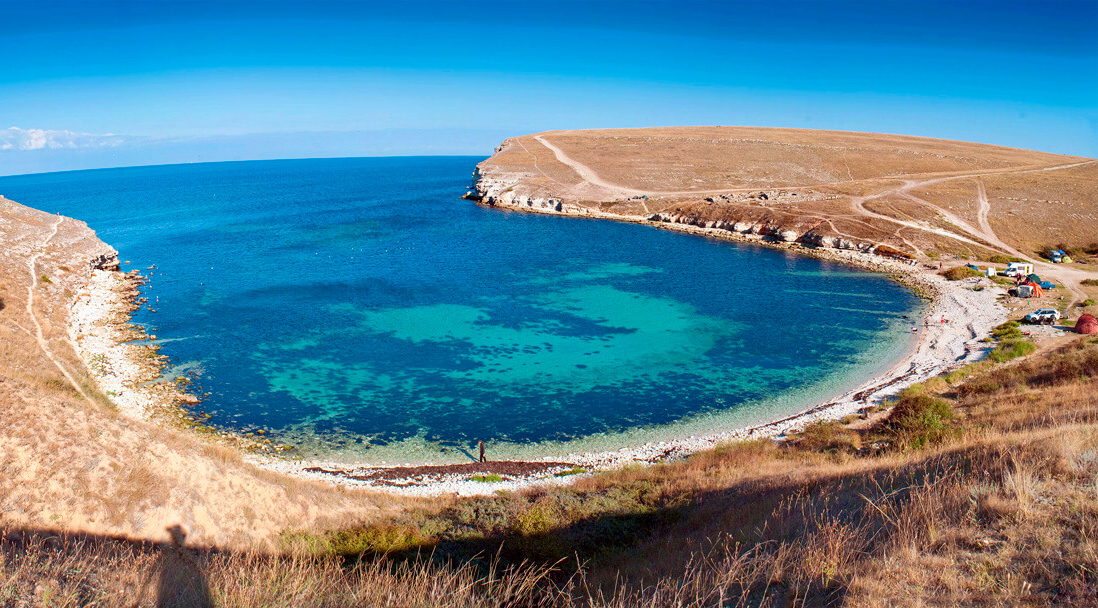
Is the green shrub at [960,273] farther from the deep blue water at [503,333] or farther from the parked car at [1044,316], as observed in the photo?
the parked car at [1044,316]

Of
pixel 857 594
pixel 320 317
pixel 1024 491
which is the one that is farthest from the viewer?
pixel 320 317

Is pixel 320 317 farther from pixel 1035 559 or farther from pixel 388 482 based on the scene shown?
pixel 1035 559

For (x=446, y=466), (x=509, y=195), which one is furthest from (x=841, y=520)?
(x=509, y=195)

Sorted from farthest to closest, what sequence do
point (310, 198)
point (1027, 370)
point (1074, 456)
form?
1. point (310, 198)
2. point (1027, 370)
3. point (1074, 456)

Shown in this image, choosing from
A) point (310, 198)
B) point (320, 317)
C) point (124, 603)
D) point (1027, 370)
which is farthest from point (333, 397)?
point (310, 198)

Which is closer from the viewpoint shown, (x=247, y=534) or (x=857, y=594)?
(x=857, y=594)

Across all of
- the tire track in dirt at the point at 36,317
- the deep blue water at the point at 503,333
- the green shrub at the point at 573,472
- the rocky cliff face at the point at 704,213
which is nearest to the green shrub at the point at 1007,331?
the deep blue water at the point at 503,333

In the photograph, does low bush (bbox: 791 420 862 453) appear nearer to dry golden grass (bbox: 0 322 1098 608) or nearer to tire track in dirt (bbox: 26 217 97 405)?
dry golden grass (bbox: 0 322 1098 608)

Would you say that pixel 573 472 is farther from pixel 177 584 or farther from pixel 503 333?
pixel 503 333
